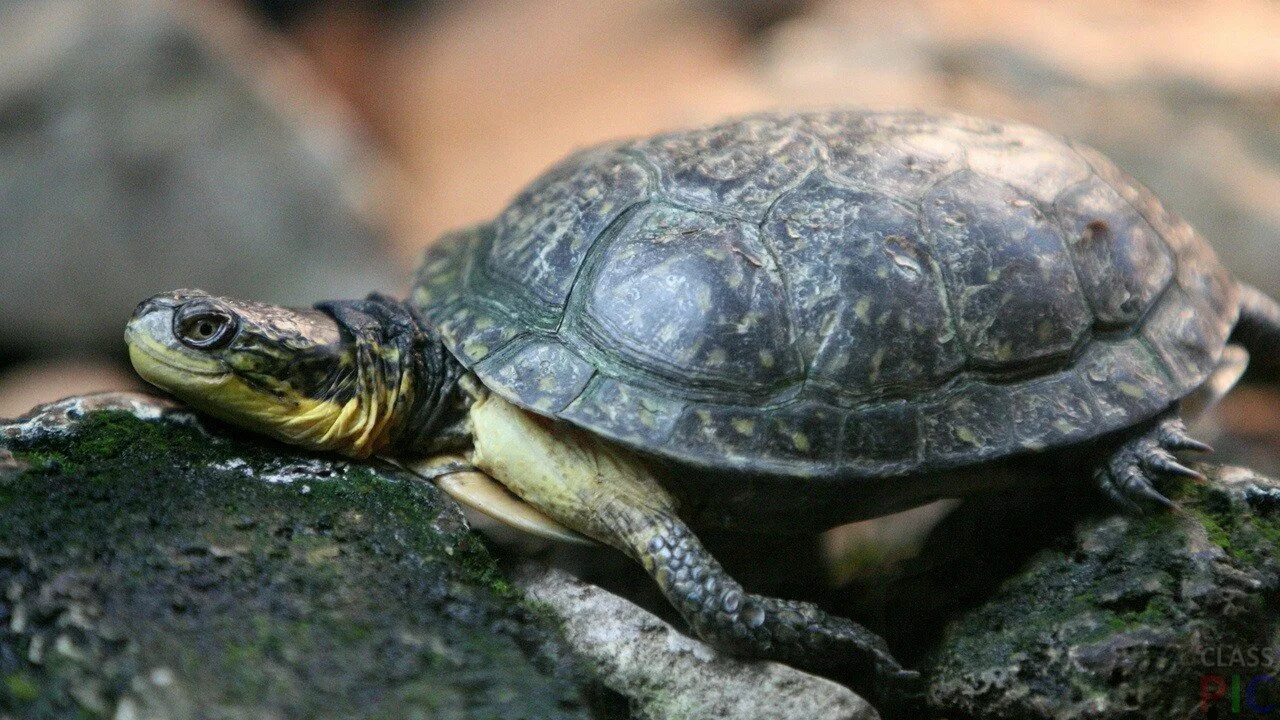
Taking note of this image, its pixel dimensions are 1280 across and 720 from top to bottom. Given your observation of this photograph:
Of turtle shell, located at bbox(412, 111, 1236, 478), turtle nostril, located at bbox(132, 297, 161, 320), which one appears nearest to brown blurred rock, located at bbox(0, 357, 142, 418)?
turtle nostril, located at bbox(132, 297, 161, 320)

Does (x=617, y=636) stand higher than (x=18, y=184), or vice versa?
(x=18, y=184)

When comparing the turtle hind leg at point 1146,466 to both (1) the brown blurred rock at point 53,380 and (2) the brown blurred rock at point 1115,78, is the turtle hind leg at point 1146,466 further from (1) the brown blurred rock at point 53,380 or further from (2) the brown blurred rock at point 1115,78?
(1) the brown blurred rock at point 53,380

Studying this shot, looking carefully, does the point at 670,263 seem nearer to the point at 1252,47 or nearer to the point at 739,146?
the point at 739,146

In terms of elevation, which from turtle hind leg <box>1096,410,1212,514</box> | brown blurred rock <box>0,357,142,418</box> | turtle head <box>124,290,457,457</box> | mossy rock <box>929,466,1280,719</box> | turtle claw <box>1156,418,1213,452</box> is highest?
turtle head <box>124,290,457,457</box>

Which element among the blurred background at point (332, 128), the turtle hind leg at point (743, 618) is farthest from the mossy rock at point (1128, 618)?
the blurred background at point (332, 128)

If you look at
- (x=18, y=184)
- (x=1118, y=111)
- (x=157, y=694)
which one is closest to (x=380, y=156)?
(x=18, y=184)

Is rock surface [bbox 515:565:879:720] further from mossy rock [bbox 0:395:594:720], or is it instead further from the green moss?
the green moss
